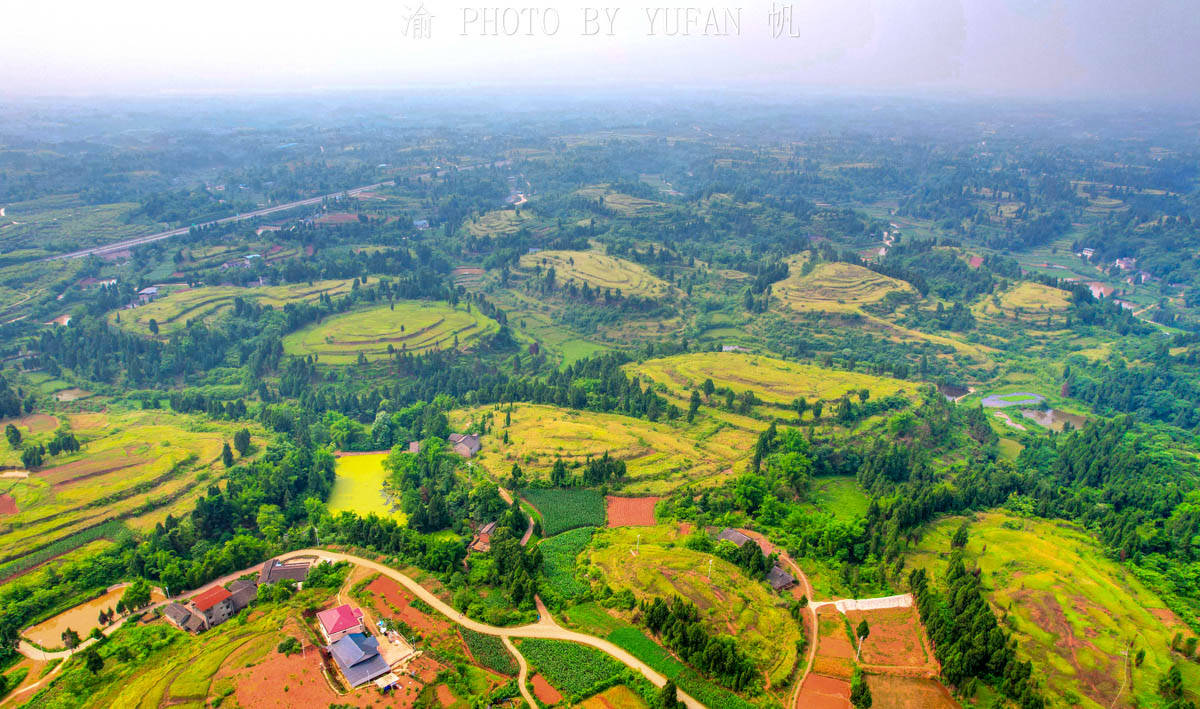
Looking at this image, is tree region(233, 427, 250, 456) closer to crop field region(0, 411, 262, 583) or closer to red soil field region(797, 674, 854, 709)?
crop field region(0, 411, 262, 583)

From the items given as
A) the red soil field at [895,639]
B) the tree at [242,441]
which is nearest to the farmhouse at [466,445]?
the tree at [242,441]

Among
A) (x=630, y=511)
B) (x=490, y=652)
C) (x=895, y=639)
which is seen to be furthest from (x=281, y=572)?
(x=895, y=639)

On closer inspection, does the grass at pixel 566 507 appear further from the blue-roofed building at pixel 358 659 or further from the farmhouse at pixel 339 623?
the blue-roofed building at pixel 358 659

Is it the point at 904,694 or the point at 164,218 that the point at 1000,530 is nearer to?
the point at 904,694

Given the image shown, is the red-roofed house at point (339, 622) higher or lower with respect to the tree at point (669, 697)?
higher

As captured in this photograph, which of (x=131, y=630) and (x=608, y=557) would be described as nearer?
(x=131, y=630)

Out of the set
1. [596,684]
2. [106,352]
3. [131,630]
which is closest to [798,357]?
[596,684]

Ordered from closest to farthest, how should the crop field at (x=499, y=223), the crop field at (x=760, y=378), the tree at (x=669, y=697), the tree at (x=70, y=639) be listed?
the tree at (x=669, y=697), the tree at (x=70, y=639), the crop field at (x=760, y=378), the crop field at (x=499, y=223)
